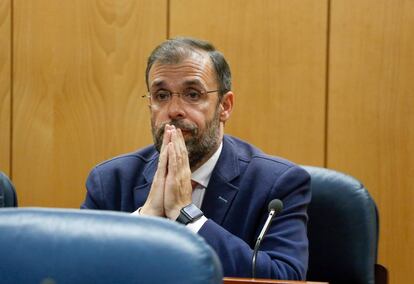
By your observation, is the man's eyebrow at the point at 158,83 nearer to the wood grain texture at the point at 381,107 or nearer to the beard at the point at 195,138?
the beard at the point at 195,138

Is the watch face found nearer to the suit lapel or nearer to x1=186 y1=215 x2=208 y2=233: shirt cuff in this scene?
x1=186 y1=215 x2=208 y2=233: shirt cuff

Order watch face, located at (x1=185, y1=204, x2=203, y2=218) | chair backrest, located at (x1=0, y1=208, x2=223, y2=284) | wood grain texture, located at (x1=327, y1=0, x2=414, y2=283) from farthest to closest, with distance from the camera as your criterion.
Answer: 1. wood grain texture, located at (x1=327, y1=0, x2=414, y2=283)
2. watch face, located at (x1=185, y1=204, x2=203, y2=218)
3. chair backrest, located at (x1=0, y1=208, x2=223, y2=284)

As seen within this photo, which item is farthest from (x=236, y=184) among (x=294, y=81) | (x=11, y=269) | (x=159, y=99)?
(x=294, y=81)

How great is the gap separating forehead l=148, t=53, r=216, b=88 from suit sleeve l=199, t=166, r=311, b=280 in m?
0.40

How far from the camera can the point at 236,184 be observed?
2.26 meters

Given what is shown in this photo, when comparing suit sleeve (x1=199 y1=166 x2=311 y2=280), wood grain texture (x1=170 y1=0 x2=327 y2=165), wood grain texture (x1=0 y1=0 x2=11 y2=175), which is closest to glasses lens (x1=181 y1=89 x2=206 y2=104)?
suit sleeve (x1=199 y1=166 x2=311 y2=280)

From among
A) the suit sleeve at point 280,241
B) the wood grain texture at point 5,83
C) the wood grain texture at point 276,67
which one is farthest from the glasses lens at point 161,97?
the wood grain texture at point 5,83

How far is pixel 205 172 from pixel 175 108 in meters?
0.23

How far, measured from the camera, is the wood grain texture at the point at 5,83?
4.02 metres

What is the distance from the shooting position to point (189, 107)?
2275 millimetres

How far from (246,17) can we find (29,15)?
4.00 feet

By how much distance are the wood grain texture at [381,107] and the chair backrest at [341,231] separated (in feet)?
4.41

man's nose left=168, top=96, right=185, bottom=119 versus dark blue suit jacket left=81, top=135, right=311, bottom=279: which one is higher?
man's nose left=168, top=96, right=185, bottom=119

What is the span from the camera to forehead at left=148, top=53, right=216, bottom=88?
227 cm
